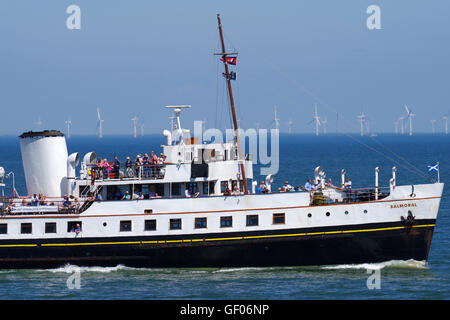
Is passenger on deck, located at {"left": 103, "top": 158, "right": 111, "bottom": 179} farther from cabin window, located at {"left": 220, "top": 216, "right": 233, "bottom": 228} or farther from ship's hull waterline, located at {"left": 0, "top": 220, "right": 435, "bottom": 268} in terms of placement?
cabin window, located at {"left": 220, "top": 216, "right": 233, "bottom": 228}

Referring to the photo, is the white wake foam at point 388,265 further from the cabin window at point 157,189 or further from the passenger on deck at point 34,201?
the passenger on deck at point 34,201

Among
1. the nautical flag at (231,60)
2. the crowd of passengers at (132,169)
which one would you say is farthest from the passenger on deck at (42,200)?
the nautical flag at (231,60)

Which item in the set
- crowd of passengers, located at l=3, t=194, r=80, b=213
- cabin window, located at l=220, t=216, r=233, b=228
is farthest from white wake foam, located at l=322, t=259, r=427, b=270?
crowd of passengers, located at l=3, t=194, r=80, b=213

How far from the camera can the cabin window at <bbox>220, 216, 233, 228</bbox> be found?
3303 cm

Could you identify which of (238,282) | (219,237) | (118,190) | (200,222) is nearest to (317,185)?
(219,237)

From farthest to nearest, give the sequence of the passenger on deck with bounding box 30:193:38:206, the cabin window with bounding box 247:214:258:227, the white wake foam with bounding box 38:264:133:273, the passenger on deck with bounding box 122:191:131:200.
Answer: the passenger on deck with bounding box 30:193:38:206 → the passenger on deck with bounding box 122:191:131:200 → the white wake foam with bounding box 38:264:133:273 → the cabin window with bounding box 247:214:258:227

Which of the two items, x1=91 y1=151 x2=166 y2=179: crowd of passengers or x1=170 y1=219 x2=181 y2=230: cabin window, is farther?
x1=91 y1=151 x2=166 y2=179: crowd of passengers

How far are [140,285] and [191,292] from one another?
2.40 meters

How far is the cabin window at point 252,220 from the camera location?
33.0 m

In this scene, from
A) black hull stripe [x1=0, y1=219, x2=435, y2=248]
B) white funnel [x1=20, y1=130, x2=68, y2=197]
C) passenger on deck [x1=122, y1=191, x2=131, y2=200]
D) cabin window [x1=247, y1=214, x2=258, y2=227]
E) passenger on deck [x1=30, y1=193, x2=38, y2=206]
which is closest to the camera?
black hull stripe [x1=0, y1=219, x2=435, y2=248]

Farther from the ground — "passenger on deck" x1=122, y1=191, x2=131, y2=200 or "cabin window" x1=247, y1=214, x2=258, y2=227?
"passenger on deck" x1=122, y1=191, x2=131, y2=200

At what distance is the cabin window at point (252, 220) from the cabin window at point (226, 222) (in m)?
0.72

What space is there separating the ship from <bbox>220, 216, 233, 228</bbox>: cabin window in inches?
1.7
